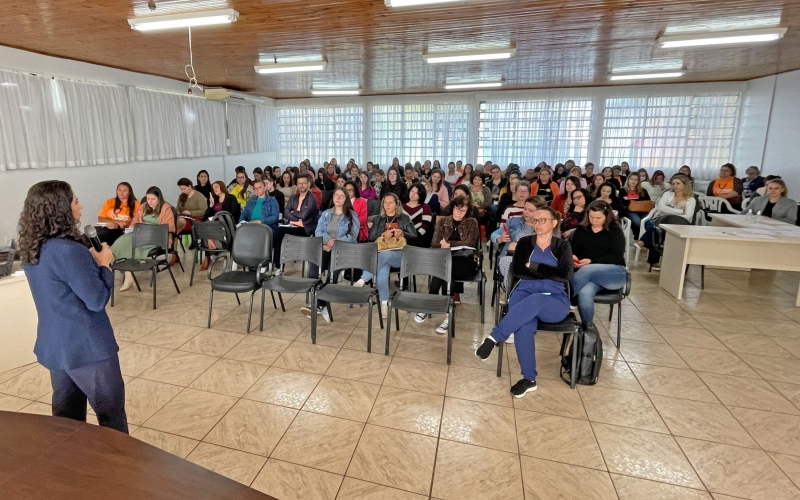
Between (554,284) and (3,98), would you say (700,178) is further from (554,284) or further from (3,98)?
(3,98)

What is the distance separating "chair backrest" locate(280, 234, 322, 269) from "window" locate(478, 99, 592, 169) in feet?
25.8

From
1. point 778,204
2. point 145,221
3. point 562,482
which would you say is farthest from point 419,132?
point 562,482

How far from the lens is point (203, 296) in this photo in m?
5.01

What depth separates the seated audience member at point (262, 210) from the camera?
19.3 ft

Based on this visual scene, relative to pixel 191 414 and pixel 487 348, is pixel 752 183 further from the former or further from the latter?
pixel 191 414

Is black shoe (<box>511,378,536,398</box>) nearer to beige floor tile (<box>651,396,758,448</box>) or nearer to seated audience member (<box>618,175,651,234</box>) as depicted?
beige floor tile (<box>651,396,758,448</box>)

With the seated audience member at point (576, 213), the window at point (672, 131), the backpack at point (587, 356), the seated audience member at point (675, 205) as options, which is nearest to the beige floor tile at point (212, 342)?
the backpack at point (587, 356)

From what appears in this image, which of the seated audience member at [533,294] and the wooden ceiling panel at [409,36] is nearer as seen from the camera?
the seated audience member at [533,294]

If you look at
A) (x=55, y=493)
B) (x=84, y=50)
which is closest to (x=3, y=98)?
(x=84, y=50)

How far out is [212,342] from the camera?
3.82 metres

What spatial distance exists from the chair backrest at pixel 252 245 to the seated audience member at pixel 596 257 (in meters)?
2.89

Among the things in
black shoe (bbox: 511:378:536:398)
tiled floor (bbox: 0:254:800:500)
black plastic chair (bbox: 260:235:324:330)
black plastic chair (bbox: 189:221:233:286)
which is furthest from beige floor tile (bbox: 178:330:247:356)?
black shoe (bbox: 511:378:536:398)

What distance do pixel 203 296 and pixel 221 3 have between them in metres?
2.99

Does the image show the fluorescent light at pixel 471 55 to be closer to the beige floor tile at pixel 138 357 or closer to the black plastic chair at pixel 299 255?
the black plastic chair at pixel 299 255
